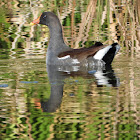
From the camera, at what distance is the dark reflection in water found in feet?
22.5

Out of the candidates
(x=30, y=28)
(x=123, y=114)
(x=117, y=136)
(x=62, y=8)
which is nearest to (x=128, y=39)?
(x=30, y=28)

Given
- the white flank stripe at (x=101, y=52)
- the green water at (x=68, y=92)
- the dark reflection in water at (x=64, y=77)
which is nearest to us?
the green water at (x=68, y=92)

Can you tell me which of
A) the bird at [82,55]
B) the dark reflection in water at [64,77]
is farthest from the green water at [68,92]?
the bird at [82,55]

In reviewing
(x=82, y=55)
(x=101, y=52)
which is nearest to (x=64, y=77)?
(x=82, y=55)

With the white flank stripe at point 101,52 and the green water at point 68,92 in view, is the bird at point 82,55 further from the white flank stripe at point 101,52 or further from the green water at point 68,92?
the green water at point 68,92

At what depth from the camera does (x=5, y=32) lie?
13.5 m

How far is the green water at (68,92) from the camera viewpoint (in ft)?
18.8

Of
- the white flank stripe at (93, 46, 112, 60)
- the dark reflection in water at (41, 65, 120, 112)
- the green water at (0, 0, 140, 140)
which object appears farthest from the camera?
the white flank stripe at (93, 46, 112, 60)

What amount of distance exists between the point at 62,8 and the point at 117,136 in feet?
34.3

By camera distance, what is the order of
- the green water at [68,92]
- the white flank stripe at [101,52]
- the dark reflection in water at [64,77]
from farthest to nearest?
the white flank stripe at [101,52] → the dark reflection in water at [64,77] → the green water at [68,92]

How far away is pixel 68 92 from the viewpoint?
734 centimetres

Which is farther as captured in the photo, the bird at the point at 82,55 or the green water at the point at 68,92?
the bird at the point at 82,55

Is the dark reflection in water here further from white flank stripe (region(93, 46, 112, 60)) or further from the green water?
white flank stripe (region(93, 46, 112, 60))

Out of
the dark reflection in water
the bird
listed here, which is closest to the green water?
the dark reflection in water
